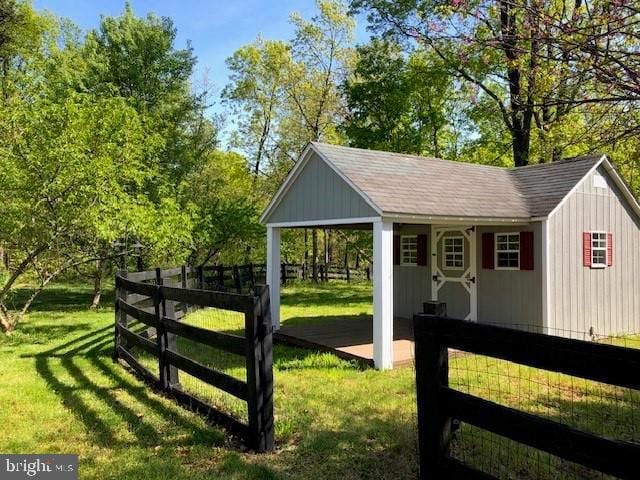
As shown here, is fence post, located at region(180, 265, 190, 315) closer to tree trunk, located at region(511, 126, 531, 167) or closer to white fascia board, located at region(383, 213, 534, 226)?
white fascia board, located at region(383, 213, 534, 226)

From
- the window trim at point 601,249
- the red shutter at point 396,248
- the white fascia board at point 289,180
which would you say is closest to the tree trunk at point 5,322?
the white fascia board at point 289,180

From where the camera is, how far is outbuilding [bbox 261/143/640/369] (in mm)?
9078

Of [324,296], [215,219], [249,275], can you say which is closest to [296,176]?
[249,275]

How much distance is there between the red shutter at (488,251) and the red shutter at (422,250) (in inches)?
61.0

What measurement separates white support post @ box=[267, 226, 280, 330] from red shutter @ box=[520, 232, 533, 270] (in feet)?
16.6

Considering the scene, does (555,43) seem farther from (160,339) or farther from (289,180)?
(289,180)

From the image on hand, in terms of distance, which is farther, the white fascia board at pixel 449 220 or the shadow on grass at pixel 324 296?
the shadow on grass at pixel 324 296

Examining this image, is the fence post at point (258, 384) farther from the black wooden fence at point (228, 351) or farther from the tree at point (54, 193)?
the tree at point (54, 193)

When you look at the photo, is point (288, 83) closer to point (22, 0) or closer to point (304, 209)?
point (22, 0)

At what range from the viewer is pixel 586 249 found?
1039 centimetres

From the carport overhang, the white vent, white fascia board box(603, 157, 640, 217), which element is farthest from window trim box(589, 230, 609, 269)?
the carport overhang

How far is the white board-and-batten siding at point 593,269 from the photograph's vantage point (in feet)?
32.2

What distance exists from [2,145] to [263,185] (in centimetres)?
2008

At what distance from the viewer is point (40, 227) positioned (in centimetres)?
966
